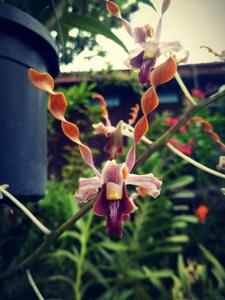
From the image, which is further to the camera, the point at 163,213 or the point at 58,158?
the point at 58,158

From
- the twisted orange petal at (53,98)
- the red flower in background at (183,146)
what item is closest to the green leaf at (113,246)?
the red flower in background at (183,146)

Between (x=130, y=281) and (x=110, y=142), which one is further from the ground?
(x=110, y=142)

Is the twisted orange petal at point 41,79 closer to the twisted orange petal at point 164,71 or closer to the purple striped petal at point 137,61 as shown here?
the twisted orange petal at point 164,71

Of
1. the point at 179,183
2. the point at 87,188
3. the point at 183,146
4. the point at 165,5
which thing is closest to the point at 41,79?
the point at 87,188

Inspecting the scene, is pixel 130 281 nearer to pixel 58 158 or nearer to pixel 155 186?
→ pixel 155 186

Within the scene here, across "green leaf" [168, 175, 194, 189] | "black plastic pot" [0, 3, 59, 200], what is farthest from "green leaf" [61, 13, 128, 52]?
"green leaf" [168, 175, 194, 189]

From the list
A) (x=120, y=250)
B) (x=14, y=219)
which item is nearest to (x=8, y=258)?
(x=14, y=219)

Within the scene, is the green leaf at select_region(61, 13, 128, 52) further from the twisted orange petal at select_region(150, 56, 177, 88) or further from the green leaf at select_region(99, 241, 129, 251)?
the green leaf at select_region(99, 241, 129, 251)
